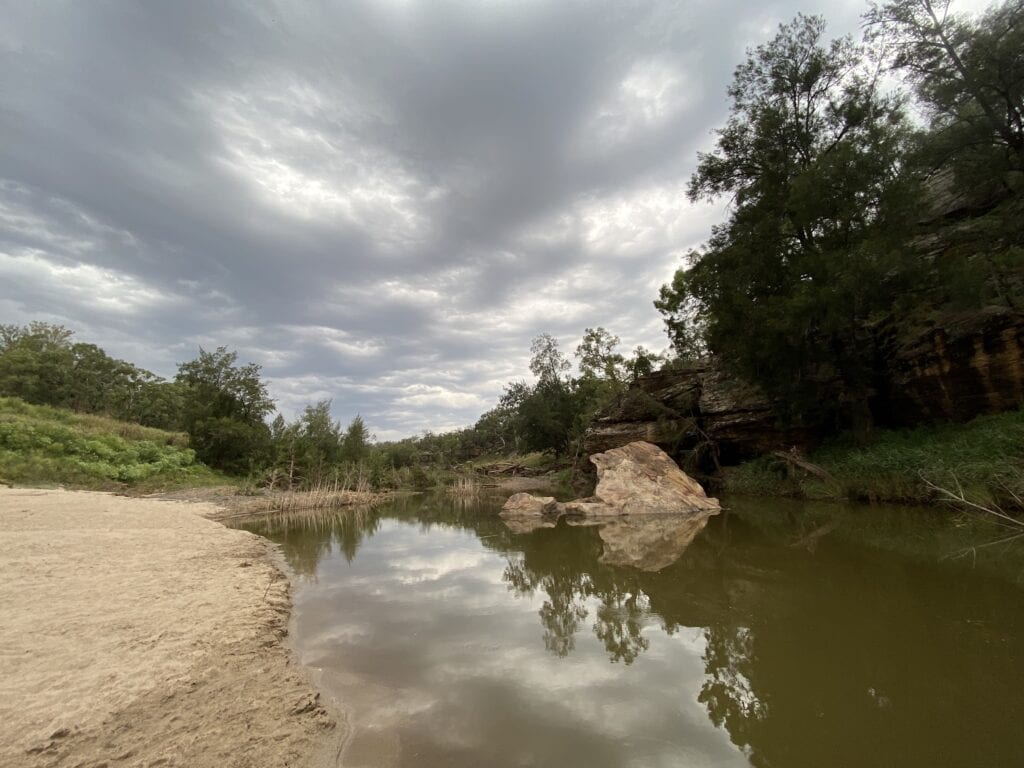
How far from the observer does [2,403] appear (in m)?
27.2

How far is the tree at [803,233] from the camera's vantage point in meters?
14.5

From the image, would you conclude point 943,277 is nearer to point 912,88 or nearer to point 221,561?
point 912,88

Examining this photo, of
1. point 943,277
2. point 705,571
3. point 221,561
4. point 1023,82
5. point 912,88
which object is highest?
point 912,88

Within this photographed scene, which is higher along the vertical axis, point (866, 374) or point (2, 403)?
point (2, 403)

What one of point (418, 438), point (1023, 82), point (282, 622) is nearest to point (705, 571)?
point (282, 622)

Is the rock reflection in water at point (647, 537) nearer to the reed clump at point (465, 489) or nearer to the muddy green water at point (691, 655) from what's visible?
the muddy green water at point (691, 655)

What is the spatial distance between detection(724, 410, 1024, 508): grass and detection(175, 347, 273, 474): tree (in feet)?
97.9

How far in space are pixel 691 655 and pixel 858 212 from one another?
16.6 metres

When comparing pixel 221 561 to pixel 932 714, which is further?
pixel 221 561

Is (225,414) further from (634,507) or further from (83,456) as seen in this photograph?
(634,507)

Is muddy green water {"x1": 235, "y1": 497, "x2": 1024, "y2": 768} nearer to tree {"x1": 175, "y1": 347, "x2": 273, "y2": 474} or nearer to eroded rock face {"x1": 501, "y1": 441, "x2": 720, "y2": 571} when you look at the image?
eroded rock face {"x1": 501, "y1": 441, "x2": 720, "y2": 571}

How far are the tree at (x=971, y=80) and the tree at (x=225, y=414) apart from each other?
121 feet

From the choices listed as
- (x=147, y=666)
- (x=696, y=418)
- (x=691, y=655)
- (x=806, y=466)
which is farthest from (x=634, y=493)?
(x=147, y=666)

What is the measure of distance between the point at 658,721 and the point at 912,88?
73.7ft
